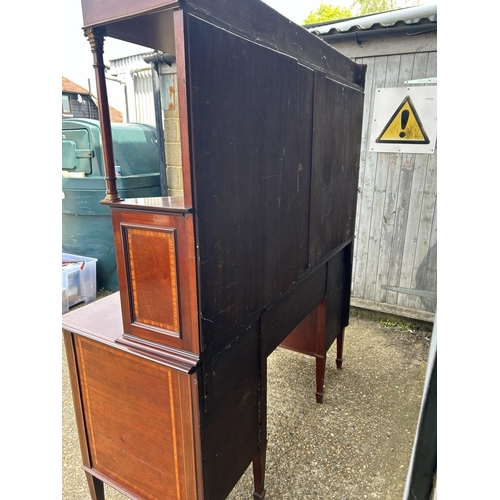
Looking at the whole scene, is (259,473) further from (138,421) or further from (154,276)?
(154,276)

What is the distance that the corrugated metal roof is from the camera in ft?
9.47

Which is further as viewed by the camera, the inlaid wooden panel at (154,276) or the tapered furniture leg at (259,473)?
the tapered furniture leg at (259,473)

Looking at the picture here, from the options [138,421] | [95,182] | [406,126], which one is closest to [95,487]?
[138,421]

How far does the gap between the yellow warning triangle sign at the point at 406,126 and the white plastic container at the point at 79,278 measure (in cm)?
333

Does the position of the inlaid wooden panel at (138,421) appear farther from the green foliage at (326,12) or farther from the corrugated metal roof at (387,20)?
the green foliage at (326,12)

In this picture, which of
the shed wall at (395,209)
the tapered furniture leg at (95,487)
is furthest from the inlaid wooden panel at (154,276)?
the shed wall at (395,209)

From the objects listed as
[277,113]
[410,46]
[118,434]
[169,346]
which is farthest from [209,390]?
[410,46]

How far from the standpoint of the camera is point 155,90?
395 centimetres

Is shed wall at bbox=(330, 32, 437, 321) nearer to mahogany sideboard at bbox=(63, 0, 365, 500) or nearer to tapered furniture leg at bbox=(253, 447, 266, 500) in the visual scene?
mahogany sideboard at bbox=(63, 0, 365, 500)

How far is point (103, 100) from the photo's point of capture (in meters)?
1.19

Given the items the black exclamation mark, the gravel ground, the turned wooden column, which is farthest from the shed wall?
the turned wooden column

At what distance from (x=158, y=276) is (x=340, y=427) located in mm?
1898

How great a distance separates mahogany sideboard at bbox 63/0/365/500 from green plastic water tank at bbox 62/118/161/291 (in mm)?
2642

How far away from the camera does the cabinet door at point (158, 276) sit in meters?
1.11
